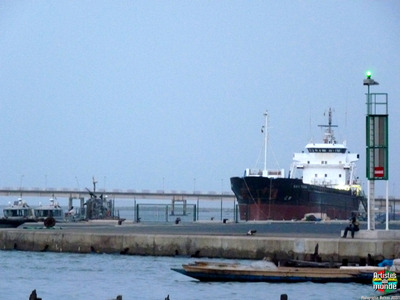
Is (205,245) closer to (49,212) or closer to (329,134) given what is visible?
(49,212)

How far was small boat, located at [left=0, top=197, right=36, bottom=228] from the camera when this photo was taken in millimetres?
66375

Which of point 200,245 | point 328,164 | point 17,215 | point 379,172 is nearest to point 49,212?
point 17,215

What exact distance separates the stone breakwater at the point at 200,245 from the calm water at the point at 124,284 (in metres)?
0.56

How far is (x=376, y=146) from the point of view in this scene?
1672 inches

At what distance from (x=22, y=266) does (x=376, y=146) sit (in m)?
14.1

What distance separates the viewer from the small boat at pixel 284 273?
33125mm

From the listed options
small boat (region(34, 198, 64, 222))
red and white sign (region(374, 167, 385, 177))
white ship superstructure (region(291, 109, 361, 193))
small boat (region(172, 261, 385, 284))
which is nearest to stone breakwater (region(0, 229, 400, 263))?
red and white sign (region(374, 167, 385, 177))

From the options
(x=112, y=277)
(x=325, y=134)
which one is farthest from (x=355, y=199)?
(x=112, y=277)

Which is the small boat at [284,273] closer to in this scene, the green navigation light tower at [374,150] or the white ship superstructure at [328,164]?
the green navigation light tower at [374,150]

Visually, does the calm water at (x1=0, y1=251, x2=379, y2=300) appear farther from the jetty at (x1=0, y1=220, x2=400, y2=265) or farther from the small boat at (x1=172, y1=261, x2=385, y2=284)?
the jetty at (x1=0, y1=220, x2=400, y2=265)

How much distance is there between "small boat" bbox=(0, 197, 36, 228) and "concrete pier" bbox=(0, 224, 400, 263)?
16702 mm

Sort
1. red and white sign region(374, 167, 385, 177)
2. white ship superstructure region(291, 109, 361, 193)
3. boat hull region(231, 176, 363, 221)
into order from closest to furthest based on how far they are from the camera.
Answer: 1. red and white sign region(374, 167, 385, 177)
2. boat hull region(231, 176, 363, 221)
3. white ship superstructure region(291, 109, 361, 193)

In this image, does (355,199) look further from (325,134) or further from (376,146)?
(376,146)

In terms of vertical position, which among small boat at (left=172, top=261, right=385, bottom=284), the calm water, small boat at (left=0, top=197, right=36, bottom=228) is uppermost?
small boat at (left=0, top=197, right=36, bottom=228)
